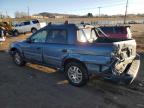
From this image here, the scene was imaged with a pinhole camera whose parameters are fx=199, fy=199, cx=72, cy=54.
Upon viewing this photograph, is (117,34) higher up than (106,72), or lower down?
higher up

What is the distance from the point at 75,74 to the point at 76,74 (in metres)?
0.04

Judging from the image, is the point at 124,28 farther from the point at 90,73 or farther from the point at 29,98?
the point at 29,98

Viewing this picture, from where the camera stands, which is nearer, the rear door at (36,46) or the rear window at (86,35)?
the rear window at (86,35)

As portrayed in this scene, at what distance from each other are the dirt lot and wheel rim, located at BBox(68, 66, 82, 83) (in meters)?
0.24

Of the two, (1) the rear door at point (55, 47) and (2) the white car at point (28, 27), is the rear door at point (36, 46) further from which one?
(2) the white car at point (28, 27)

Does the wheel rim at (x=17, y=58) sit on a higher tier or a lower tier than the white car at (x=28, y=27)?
lower

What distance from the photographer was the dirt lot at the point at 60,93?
15.8 ft

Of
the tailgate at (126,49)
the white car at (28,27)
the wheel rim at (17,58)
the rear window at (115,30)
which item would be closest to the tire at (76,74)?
the tailgate at (126,49)

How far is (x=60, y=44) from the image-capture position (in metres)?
6.20

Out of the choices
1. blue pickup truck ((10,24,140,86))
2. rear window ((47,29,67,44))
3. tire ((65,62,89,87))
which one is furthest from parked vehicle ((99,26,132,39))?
tire ((65,62,89,87))

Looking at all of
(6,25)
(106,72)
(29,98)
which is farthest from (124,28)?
(6,25)

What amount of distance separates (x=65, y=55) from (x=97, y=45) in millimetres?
1197

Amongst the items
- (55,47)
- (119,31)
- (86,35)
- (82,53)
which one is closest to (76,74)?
(82,53)

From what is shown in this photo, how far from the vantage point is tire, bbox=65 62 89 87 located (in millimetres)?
5701
